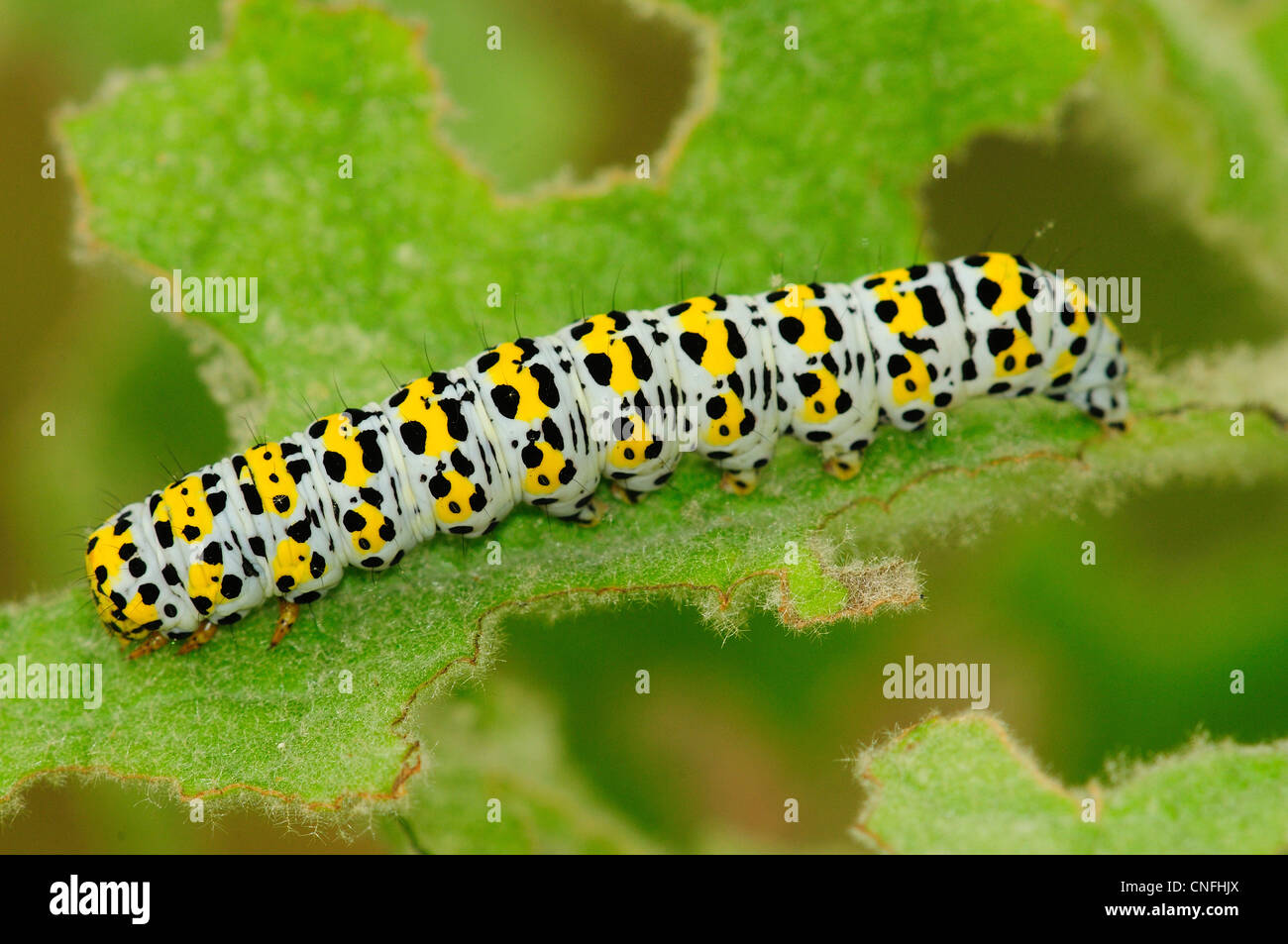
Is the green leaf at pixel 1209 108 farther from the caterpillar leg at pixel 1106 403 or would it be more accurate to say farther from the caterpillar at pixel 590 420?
the caterpillar leg at pixel 1106 403

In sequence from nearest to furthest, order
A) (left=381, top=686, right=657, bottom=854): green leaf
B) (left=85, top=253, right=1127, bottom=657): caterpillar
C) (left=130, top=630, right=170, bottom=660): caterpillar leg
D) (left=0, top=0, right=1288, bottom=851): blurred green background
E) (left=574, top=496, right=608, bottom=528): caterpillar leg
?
(left=381, top=686, right=657, bottom=854): green leaf
(left=0, top=0, right=1288, bottom=851): blurred green background
(left=85, top=253, right=1127, bottom=657): caterpillar
(left=130, top=630, right=170, bottom=660): caterpillar leg
(left=574, top=496, right=608, bottom=528): caterpillar leg

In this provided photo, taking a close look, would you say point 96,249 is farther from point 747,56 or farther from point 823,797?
point 823,797

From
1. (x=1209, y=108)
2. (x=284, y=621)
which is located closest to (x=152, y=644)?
(x=284, y=621)

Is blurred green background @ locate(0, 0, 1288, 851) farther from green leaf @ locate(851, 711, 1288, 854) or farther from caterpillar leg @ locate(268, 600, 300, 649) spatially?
caterpillar leg @ locate(268, 600, 300, 649)

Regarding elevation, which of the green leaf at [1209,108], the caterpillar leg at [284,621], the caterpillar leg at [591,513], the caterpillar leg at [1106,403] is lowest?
the caterpillar leg at [284,621]

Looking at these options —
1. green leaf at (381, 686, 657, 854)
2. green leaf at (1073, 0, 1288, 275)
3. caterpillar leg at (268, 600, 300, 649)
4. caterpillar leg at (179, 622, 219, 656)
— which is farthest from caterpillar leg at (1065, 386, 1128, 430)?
caterpillar leg at (179, 622, 219, 656)

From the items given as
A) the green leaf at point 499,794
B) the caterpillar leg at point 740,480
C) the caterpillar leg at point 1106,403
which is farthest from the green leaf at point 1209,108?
the green leaf at point 499,794

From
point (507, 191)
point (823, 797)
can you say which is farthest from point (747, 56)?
point (823, 797)
